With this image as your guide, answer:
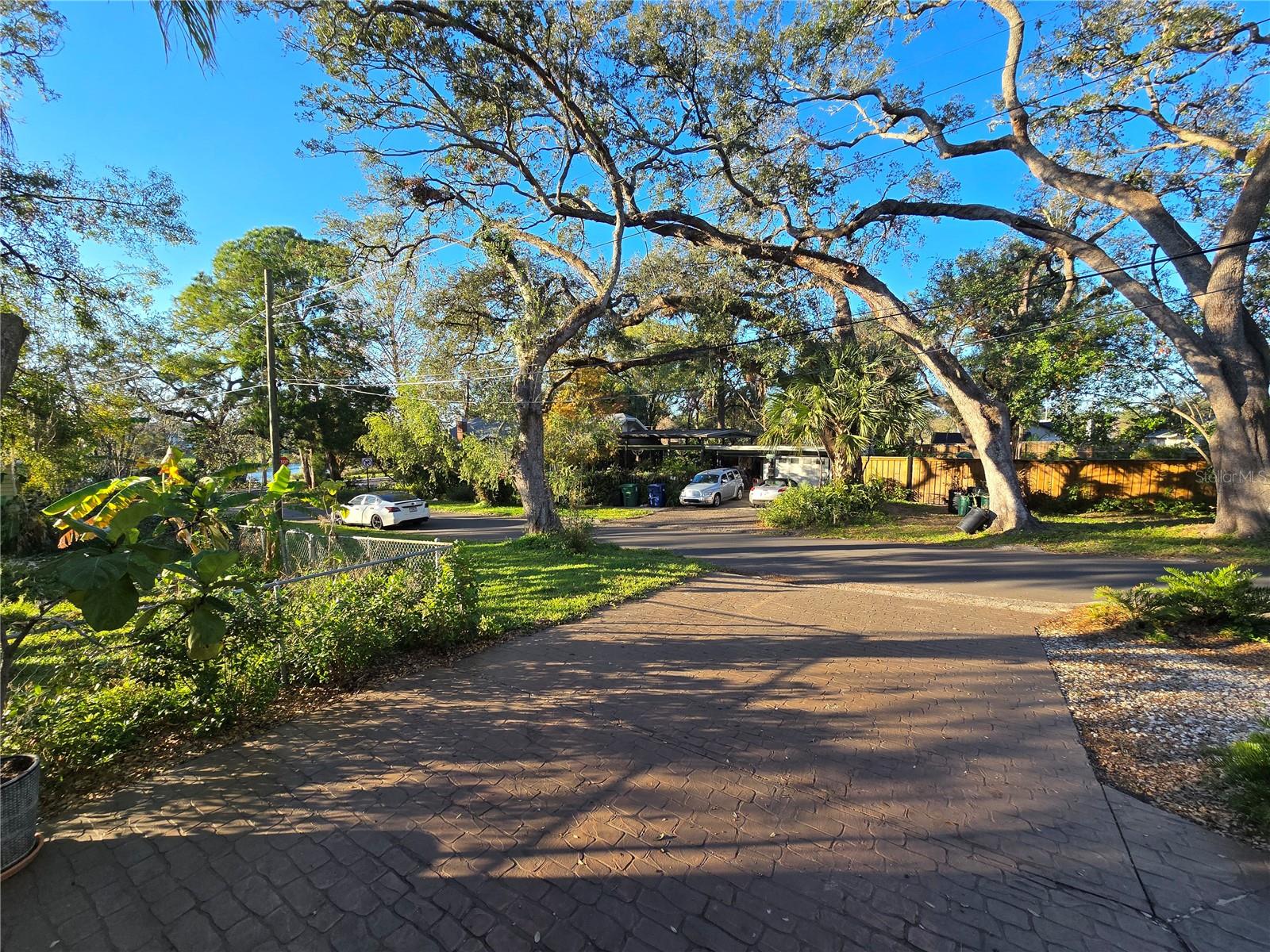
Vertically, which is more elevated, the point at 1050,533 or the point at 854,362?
the point at 854,362

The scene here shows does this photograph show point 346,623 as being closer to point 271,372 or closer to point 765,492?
point 271,372

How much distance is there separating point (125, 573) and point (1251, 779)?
621cm

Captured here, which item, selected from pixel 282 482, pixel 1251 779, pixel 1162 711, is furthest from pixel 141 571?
pixel 1162 711

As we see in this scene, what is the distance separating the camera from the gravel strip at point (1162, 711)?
11.0ft

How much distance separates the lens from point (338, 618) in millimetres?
4586

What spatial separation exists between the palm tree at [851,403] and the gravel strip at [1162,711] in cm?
1255

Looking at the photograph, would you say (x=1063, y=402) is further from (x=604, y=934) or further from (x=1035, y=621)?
(x=604, y=934)

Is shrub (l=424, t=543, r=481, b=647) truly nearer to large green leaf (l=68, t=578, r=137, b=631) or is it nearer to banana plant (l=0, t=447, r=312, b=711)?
banana plant (l=0, t=447, r=312, b=711)

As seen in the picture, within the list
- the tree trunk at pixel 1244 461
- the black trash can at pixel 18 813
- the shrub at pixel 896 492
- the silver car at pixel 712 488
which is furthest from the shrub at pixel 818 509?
the black trash can at pixel 18 813

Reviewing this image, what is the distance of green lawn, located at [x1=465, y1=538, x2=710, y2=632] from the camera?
707cm

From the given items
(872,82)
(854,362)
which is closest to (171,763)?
(872,82)

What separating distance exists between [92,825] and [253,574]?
1.58 meters

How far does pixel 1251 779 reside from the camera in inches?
119

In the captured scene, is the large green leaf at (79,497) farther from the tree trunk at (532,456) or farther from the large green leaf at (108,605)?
the tree trunk at (532,456)
